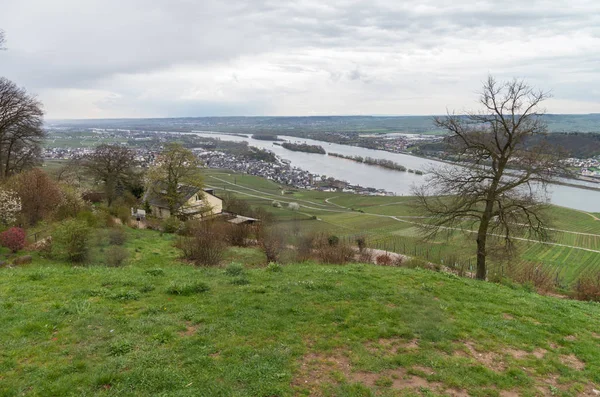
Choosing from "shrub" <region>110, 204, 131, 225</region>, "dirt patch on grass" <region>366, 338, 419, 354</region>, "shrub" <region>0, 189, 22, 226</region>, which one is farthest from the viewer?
"shrub" <region>110, 204, 131, 225</region>

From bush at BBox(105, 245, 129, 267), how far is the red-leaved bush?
3.34m

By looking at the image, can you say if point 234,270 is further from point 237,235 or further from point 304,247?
point 237,235

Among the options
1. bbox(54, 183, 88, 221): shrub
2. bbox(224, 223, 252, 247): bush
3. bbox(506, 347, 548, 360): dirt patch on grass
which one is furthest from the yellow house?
bbox(506, 347, 548, 360): dirt patch on grass

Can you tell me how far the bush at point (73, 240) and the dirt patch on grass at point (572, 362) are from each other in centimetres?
1585

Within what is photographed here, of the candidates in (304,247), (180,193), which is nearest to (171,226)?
(180,193)

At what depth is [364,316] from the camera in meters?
7.82

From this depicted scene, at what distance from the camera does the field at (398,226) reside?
117 ft

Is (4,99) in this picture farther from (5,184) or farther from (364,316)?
(364,316)

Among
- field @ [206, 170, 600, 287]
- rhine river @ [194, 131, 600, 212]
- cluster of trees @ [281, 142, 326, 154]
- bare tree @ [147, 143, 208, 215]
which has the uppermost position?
cluster of trees @ [281, 142, 326, 154]

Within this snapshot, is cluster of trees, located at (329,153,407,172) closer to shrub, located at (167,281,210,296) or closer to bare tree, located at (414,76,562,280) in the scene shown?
bare tree, located at (414,76,562,280)

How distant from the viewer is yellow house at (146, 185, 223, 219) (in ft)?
110

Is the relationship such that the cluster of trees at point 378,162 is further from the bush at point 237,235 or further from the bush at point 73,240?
the bush at point 73,240

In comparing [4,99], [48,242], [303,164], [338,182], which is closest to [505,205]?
[48,242]

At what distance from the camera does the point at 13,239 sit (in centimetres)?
1474
